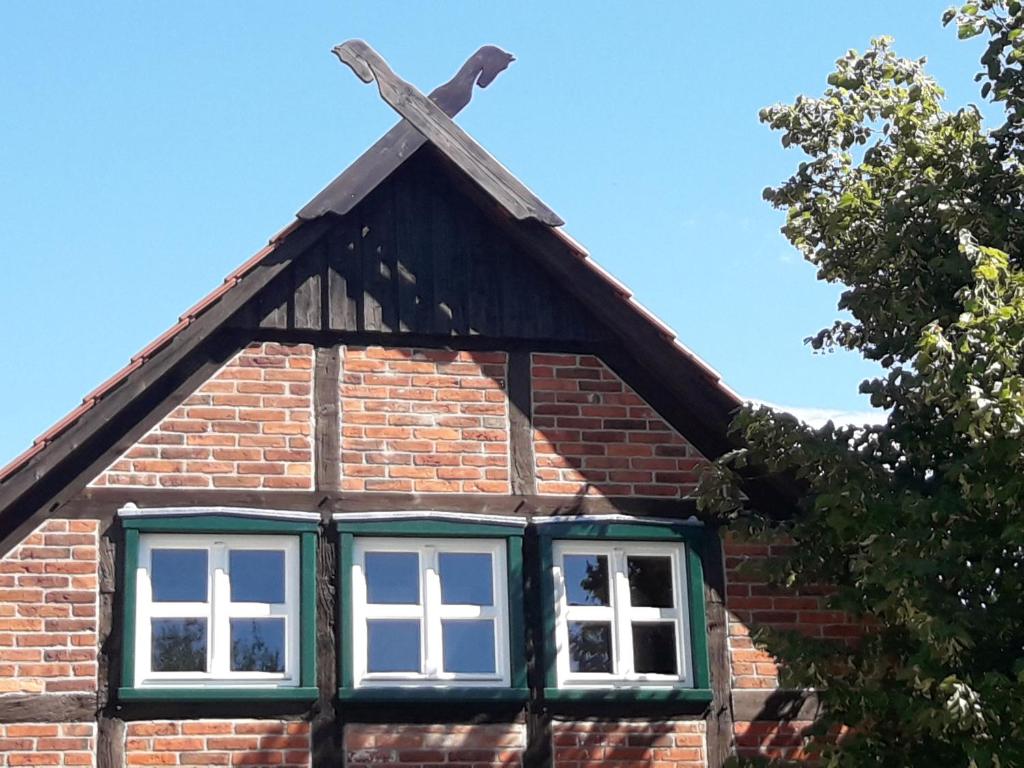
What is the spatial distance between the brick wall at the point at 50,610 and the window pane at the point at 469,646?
2202 mm

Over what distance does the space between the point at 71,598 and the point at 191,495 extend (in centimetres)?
97

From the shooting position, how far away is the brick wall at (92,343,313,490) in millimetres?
10109

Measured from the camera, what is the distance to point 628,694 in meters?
10.1

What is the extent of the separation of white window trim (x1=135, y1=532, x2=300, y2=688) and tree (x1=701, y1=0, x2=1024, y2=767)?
9.24 ft

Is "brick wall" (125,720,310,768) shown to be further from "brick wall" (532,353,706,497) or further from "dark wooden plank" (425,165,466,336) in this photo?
"dark wooden plank" (425,165,466,336)

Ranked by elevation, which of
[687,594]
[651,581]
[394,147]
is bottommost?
[687,594]

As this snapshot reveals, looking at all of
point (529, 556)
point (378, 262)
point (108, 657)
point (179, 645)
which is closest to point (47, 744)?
point (108, 657)

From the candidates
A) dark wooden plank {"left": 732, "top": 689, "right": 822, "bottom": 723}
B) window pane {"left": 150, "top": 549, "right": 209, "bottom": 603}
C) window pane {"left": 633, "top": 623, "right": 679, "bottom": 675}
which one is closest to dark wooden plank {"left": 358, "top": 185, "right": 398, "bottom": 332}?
window pane {"left": 150, "top": 549, "right": 209, "bottom": 603}

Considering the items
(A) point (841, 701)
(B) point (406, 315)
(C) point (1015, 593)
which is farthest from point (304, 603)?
(C) point (1015, 593)

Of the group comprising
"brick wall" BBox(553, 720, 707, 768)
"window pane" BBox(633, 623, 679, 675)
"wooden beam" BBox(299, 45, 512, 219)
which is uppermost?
"wooden beam" BBox(299, 45, 512, 219)

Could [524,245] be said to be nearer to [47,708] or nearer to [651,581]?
[651,581]

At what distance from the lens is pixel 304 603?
991cm

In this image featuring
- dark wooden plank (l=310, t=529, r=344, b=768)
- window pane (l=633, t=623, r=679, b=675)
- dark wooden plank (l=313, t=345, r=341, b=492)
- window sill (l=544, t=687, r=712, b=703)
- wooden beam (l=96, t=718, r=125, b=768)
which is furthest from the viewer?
window pane (l=633, t=623, r=679, b=675)

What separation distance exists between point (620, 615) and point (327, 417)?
234 centimetres
